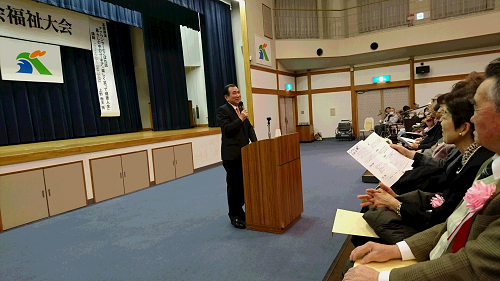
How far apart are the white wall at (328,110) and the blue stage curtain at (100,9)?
6489 millimetres

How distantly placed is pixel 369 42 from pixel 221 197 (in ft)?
24.3

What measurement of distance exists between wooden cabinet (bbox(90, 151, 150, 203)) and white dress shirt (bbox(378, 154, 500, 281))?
158 inches

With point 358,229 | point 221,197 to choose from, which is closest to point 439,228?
point 358,229

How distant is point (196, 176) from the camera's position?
541cm

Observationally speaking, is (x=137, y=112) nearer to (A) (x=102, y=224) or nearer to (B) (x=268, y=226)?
(A) (x=102, y=224)

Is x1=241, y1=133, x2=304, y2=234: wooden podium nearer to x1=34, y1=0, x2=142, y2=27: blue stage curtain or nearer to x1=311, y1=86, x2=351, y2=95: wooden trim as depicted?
x1=34, y1=0, x2=142, y2=27: blue stage curtain

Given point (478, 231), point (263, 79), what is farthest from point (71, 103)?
point (478, 231)

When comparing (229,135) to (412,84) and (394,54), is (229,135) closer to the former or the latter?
(394,54)

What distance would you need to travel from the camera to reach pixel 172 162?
17.2 ft

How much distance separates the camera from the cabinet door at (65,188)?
3.58 m

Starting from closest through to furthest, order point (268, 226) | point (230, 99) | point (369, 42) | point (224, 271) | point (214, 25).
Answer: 1. point (224, 271)
2. point (268, 226)
3. point (230, 99)
4. point (214, 25)
5. point (369, 42)

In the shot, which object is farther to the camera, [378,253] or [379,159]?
[379,159]

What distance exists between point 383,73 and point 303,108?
287cm

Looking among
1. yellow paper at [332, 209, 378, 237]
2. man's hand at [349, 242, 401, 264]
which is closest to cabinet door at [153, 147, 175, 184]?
yellow paper at [332, 209, 378, 237]
